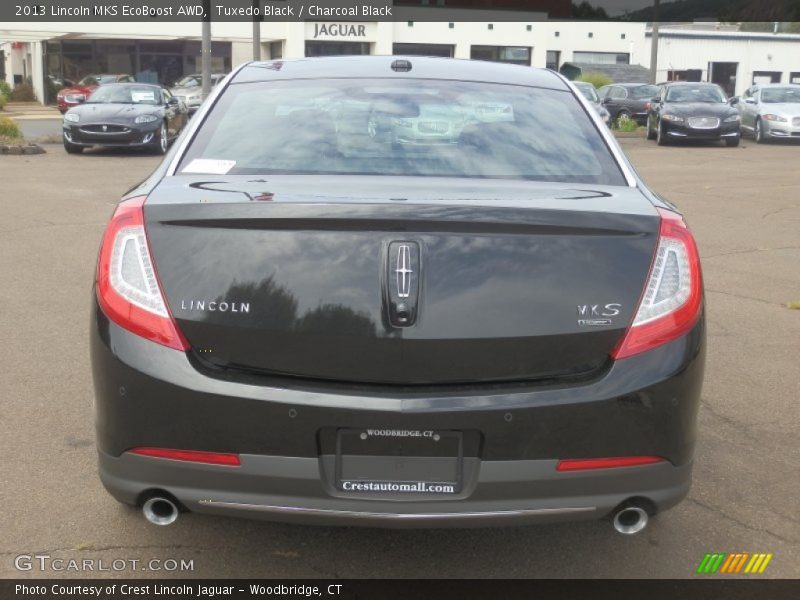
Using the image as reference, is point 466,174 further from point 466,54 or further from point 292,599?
point 466,54

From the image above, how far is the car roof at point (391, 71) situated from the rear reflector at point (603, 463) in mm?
1815

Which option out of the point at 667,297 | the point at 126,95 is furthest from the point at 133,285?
the point at 126,95

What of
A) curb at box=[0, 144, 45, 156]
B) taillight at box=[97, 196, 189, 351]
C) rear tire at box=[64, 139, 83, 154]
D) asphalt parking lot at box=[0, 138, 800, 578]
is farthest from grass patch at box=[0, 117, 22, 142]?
taillight at box=[97, 196, 189, 351]

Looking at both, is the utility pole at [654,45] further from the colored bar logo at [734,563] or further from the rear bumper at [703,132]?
the colored bar logo at [734,563]

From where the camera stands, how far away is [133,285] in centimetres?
301

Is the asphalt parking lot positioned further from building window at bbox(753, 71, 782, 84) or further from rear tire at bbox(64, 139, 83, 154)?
building window at bbox(753, 71, 782, 84)

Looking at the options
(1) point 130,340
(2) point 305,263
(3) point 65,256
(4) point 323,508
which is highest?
(2) point 305,263

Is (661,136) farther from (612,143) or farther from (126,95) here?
(612,143)

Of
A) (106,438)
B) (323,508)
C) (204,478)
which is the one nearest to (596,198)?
(323,508)

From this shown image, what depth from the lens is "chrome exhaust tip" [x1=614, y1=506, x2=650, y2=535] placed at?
121 inches

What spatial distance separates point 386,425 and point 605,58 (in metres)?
56.0

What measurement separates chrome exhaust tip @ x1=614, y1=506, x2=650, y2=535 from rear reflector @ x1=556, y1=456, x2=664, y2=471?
17cm

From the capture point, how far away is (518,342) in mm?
2879

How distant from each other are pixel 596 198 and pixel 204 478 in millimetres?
1487
